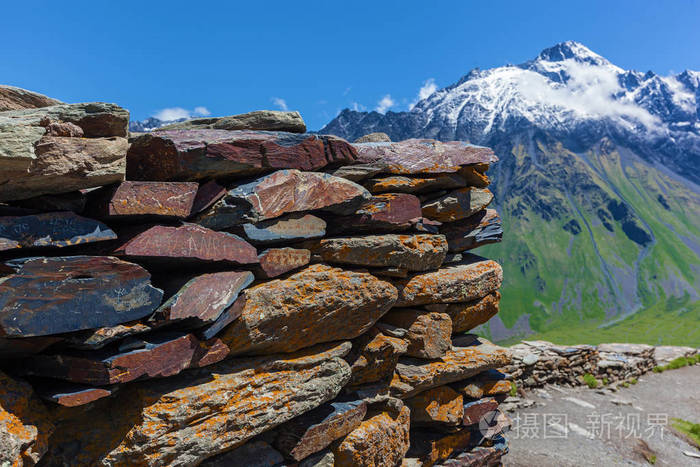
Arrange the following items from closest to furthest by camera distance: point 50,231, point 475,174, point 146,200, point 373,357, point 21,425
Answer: point 21,425
point 50,231
point 146,200
point 373,357
point 475,174

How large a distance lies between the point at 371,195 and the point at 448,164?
2.52 metres

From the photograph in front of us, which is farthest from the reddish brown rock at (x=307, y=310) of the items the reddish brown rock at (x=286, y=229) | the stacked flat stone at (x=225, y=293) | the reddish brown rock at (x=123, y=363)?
the reddish brown rock at (x=123, y=363)

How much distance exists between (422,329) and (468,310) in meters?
1.93

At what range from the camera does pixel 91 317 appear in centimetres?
548

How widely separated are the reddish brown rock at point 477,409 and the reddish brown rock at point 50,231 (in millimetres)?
9907

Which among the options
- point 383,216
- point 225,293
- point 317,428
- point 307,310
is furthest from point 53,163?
point 317,428

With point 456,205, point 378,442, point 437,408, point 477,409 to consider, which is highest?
point 456,205

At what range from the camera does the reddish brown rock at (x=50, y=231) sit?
4.95m

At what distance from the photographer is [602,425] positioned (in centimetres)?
1725

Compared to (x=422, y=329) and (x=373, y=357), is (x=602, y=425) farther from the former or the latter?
(x=373, y=357)

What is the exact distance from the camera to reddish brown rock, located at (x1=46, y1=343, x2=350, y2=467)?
19.3 ft

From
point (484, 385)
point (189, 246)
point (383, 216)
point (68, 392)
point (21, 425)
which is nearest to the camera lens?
point (21, 425)

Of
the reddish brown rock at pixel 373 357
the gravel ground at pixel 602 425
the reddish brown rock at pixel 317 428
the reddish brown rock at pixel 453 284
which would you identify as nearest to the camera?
the reddish brown rock at pixel 317 428

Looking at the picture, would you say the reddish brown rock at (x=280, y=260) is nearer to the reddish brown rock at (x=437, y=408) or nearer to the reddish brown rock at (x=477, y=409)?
the reddish brown rock at (x=437, y=408)
